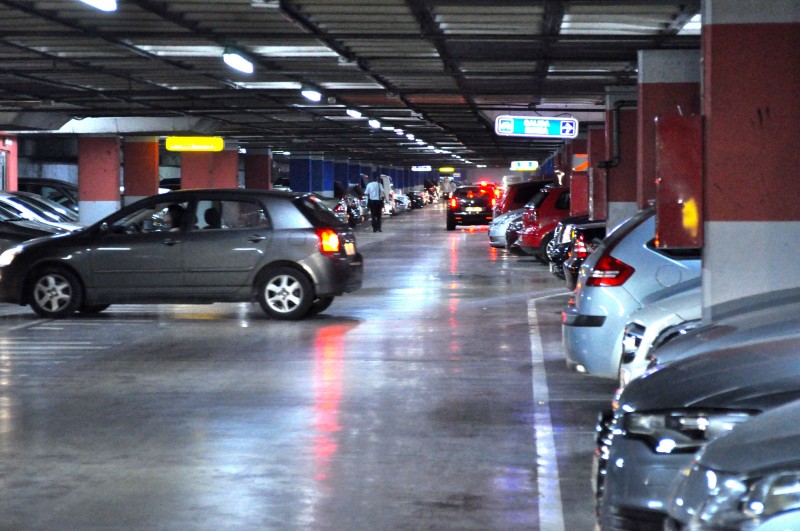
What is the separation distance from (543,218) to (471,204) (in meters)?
20.7

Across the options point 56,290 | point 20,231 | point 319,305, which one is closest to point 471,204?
point 20,231

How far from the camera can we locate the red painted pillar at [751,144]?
9.10 meters

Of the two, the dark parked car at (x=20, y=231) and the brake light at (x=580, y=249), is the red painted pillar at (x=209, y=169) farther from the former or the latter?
the brake light at (x=580, y=249)

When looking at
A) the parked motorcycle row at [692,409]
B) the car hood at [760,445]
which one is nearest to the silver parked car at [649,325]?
the parked motorcycle row at [692,409]

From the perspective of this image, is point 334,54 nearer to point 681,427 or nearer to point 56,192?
point 681,427

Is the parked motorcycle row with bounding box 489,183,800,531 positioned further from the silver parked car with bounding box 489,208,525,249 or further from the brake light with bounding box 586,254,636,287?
the silver parked car with bounding box 489,208,525,249

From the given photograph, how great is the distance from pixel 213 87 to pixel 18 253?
949cm

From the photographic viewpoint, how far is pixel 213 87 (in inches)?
923

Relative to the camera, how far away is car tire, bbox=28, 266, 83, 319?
14.6 meters

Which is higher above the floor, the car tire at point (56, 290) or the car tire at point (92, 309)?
the car tire at point (56, 290)

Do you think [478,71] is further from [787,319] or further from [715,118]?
[787,319]

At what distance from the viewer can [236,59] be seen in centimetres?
1666

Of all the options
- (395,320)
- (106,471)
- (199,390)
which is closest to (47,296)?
(395,320)

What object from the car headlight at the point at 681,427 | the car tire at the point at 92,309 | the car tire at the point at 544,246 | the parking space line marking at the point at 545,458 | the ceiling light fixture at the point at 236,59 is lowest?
the parking space line marking at the point at 545,458
